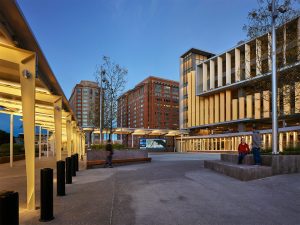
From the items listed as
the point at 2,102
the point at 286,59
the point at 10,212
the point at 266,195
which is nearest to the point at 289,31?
the point at 286,59

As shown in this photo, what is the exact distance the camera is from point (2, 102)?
14.5 meters

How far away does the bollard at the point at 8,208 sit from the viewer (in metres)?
3.20

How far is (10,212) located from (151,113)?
136753 millimetres

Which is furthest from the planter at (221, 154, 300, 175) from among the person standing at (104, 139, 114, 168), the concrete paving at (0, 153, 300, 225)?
the person standing at (104, 139, 114, 168)

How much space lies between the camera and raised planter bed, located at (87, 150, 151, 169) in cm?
1548

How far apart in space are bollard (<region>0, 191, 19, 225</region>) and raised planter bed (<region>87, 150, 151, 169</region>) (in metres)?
12.2

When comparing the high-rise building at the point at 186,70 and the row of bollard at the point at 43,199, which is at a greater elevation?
the high-rise building at the point at 186,70

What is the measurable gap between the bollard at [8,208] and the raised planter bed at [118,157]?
12235mm

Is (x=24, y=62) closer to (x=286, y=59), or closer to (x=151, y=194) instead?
(x=151, y=194)

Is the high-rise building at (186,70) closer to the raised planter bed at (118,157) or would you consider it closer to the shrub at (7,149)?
the shrub at (7,149)

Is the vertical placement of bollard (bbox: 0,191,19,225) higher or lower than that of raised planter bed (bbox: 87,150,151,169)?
higher

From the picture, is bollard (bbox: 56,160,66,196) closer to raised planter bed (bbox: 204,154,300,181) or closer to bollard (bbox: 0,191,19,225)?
bollard (bbox: 0,191,19,225)

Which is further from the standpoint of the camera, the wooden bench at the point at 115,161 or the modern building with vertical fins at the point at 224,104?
the modern building with vertical fins at the point at 224,104

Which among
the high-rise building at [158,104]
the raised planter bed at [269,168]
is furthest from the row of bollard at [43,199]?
the high-rise building at [158,104]
